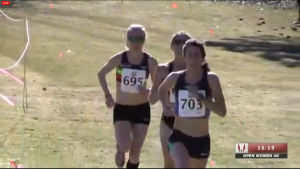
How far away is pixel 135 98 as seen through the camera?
820 cm

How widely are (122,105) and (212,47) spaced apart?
17883 mm

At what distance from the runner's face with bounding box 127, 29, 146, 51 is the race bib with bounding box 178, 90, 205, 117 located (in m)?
1.36

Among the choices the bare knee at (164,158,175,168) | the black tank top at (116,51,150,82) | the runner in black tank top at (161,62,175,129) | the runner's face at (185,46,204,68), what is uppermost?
the runner's face at (185,46,204,68)

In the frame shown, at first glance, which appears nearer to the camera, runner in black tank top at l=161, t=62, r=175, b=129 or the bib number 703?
the bib number 703

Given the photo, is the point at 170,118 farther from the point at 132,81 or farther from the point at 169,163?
the point at 132,81

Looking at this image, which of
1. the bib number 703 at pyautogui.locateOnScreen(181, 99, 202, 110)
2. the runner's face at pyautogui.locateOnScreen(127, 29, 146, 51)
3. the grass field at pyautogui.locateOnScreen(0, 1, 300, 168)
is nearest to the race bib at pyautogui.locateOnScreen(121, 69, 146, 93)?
the runner's face at pyautogui.locateOnScreen(127, 29, 146, 51)

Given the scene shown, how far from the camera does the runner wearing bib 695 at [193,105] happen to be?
6.45 metres

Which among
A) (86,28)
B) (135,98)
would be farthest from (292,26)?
(135,98)

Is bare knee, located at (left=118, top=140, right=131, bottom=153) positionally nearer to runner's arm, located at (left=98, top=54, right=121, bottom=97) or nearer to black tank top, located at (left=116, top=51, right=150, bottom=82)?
runner's arm, located at (left=98, top=54, right=121, bottom=97)

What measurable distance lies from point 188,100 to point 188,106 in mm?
67

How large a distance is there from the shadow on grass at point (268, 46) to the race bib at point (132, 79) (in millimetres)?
15300

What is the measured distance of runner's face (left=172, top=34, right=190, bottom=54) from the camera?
→ 749 centimetres

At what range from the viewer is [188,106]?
662cm

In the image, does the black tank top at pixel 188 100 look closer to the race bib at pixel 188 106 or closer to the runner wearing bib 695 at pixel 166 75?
the race bib at pixel 188 106
